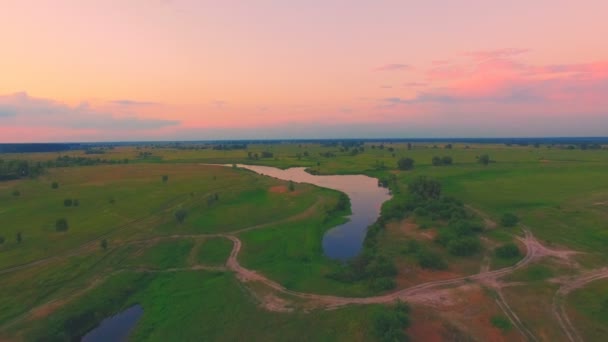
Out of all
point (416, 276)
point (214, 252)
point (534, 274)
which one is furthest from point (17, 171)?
point (534, 274)

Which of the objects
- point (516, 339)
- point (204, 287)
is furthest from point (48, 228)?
point (516, 339)

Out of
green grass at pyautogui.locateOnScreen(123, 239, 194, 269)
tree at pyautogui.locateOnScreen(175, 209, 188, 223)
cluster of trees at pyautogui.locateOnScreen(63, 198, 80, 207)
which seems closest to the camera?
green grass at pyautogui.locateOnScreen(123, 239, 194, 269)

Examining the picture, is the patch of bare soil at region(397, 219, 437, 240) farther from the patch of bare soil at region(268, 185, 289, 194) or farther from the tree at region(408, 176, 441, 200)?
the patch of bare soil at region(268, 185, 289, 194)

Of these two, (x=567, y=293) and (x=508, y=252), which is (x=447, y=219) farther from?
(x=567, y=293)

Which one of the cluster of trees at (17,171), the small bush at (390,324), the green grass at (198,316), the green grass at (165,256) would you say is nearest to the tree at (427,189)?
the small bush at (390,324)

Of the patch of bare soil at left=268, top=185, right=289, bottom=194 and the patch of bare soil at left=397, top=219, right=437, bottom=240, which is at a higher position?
the patch of bare soil at left=268, top=185, right=289, bottom=194

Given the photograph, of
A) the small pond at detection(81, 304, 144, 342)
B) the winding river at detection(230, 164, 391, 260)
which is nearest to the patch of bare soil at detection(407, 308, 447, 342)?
the winding river at detection(230, 164, 391, 260)

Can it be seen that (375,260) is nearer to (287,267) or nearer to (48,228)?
(287,267)
